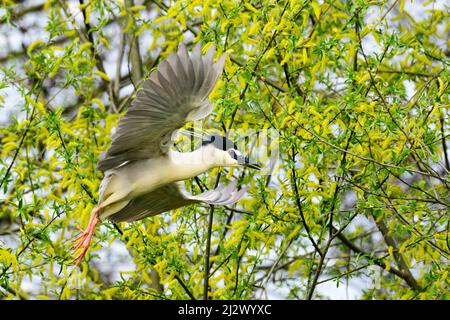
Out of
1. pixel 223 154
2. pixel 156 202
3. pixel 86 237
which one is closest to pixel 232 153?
pixel 223 154

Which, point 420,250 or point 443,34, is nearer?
point 420,250

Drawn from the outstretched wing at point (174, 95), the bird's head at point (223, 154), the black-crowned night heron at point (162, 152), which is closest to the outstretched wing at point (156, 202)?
the black-crowned night heron at point (162, 152)

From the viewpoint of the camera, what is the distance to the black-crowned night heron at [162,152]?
382cm

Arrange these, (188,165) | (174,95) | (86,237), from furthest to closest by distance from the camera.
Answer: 1. (86,237)
2. (188,165)
3. (174,95)

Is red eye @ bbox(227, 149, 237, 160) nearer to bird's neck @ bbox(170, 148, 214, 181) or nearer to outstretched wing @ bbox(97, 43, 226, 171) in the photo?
bird's neck @ bbox(170, 148, 214, 181)

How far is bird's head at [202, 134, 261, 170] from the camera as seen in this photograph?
417cm

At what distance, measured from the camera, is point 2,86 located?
4559mm

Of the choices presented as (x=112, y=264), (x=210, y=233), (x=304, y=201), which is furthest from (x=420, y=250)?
(x=112, y=264)

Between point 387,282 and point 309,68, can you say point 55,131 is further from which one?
point 387,282

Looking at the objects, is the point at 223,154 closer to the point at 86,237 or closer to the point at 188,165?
the point at 188,165

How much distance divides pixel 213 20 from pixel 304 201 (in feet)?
3.12

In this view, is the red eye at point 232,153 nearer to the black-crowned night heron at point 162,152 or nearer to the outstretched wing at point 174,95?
the black-crowned night heron at point 162,152

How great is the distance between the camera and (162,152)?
4.14 meters

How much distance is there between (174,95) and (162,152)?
0.37 metres
